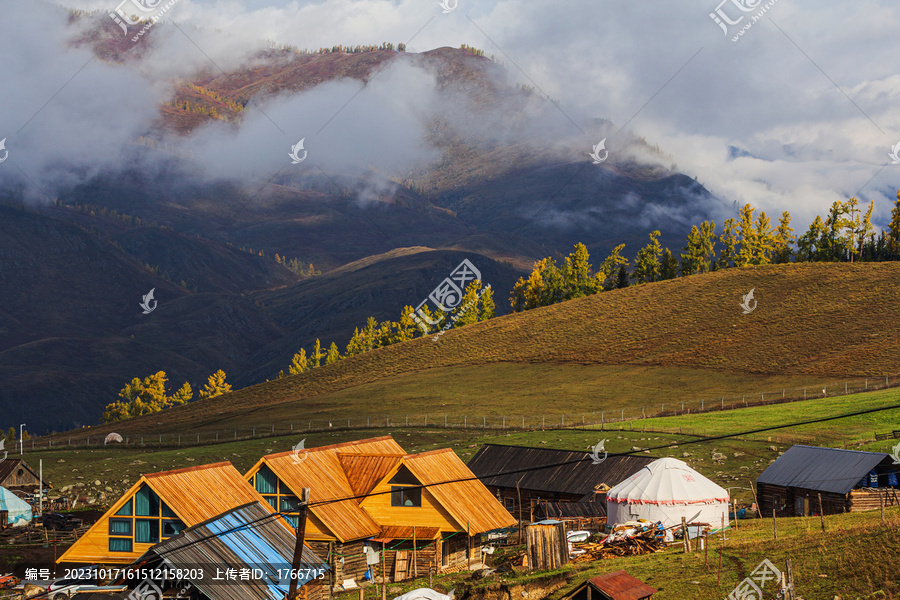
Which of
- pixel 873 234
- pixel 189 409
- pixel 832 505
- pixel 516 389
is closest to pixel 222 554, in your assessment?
pixel 832 505

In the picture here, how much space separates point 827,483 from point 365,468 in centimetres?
2212

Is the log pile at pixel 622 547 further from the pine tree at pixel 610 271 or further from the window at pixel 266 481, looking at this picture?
the pine tree at pixel 610 271

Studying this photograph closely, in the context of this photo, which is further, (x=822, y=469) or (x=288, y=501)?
(x=822, y=469)

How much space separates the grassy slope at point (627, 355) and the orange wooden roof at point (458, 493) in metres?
51.4

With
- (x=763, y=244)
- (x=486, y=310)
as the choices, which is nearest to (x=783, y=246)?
(x=763, y=244)

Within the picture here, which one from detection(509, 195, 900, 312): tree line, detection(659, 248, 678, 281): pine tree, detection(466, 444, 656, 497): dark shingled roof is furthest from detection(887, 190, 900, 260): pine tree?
detection(466, 444, 656, 497): dark shingled roof

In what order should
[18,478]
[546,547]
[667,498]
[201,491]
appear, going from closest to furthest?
1. [546,547]
2. [201,491]
3. [667,498]
4. [18,478]

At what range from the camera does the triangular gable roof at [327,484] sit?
3353cm

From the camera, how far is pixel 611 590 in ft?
73.2

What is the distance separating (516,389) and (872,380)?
121 feet

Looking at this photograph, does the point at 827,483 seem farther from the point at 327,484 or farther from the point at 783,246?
the point at 783,246

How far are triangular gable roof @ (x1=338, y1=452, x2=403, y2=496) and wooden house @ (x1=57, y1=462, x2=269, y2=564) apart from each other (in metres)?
6.56

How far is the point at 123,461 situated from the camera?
7469 cm

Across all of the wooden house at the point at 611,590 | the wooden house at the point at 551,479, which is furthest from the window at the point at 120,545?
the wooden house at the point at 551,479
